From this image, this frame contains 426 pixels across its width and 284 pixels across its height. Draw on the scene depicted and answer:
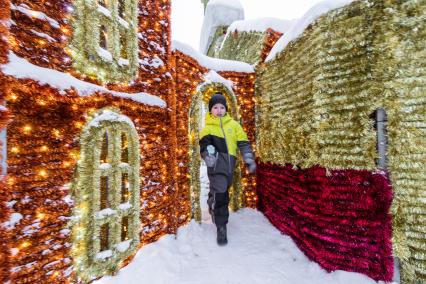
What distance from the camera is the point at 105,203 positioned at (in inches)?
113

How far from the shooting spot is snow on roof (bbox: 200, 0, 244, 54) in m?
15.9

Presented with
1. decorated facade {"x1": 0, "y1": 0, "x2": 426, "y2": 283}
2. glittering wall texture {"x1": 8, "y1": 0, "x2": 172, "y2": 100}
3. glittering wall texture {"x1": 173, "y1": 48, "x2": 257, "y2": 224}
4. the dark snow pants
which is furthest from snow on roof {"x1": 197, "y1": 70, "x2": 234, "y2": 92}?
the dark snow pants

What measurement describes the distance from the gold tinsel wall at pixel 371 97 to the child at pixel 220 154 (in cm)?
115

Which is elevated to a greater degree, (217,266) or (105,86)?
(105,86)

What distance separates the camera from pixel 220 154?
4074mm

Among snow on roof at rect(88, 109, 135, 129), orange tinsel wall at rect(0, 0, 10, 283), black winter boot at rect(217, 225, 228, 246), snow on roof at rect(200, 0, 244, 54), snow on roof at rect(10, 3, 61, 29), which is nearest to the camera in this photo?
orange tinsel wall at rect(0, 0, 10, 283)

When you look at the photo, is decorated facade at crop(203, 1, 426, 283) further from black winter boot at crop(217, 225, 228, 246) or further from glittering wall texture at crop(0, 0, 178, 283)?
glittering wall texture at crop(0, 0, 178, 283)

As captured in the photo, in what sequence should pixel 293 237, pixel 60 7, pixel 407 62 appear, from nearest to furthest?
1. pixel 60 7
2. pixel 407 62
3. pixel 293 237

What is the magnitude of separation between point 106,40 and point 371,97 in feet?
11.7

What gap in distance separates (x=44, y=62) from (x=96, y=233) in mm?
1814

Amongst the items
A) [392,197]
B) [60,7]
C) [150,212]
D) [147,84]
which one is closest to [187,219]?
[150,212]

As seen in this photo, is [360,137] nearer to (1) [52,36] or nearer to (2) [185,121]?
(2) [185,121]

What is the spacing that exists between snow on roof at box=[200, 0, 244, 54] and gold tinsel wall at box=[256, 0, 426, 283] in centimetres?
1392

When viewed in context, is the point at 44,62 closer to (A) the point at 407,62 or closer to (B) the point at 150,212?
(B) the point at 150,212
